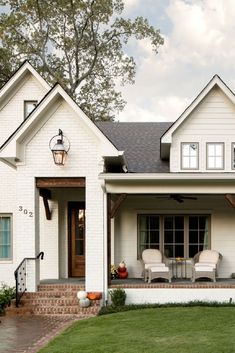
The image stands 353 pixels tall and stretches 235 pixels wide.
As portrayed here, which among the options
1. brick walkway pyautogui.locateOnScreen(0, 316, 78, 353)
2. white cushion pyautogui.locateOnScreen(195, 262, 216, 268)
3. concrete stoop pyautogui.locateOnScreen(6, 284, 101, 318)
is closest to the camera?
brick walkway pyautogui.locateOnScreen(0, 316, 78, 353)

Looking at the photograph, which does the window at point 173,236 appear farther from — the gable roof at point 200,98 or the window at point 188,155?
the gable roof at point 200,98

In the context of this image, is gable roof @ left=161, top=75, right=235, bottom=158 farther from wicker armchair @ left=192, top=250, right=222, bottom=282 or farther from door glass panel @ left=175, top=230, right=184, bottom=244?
wicker armchair @ left=192, top=250, right=222, bottom=282

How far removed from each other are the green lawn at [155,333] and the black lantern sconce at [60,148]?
4160 mm

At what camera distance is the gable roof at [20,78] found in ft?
53.7

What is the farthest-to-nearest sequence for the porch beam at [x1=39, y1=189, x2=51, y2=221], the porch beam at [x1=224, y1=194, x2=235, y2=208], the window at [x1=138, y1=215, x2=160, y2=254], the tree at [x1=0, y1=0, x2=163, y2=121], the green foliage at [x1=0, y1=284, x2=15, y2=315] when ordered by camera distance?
1. the tree at [x1=0, y1=0, x2=163, y2=121]
2. the window at [x1=138, y1=215, x2=160, y2=254]
3. the porch beam at [x1=39, y1=189, x2=51, y2=221]
4. the porch beam at [x1=224, y1=194, x2=235, y2=208]
5. the green foliage at [x1=0, y1=284, x2=15, y2=315]

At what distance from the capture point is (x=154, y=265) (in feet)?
47.8

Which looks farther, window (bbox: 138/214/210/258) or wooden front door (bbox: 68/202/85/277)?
wooden front door (bbox: 68/202/85/277)

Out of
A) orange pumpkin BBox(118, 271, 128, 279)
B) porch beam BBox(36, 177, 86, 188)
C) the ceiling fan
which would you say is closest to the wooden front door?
orange pumpkin BBox(118, 271, 128, 279)

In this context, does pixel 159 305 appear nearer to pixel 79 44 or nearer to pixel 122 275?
pixel 122 275

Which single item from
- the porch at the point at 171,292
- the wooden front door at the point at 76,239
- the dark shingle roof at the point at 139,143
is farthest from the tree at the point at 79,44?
the porch at the point at 171,292

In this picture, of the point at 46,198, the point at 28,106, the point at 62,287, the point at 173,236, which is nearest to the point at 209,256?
the point at 173,236

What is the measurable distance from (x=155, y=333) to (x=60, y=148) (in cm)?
551

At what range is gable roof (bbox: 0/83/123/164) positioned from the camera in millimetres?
13281

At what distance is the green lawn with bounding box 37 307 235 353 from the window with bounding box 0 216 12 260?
548cm
